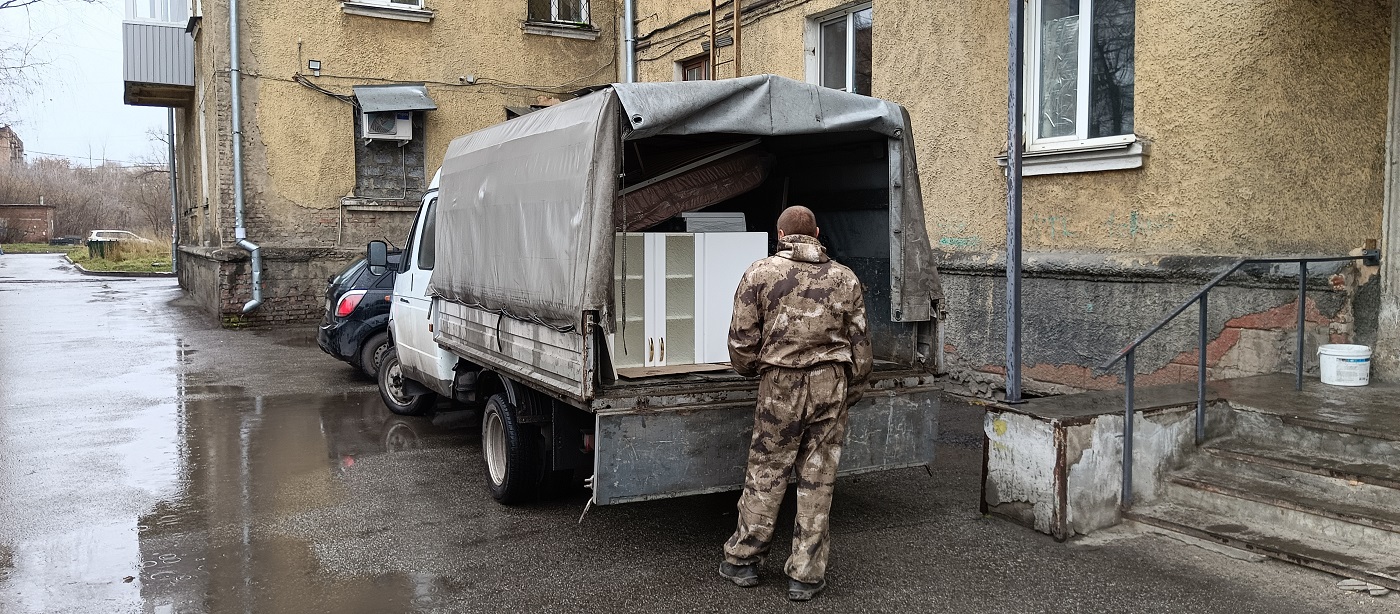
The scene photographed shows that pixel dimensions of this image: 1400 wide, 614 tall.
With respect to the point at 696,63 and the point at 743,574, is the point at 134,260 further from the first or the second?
the point at 743,574

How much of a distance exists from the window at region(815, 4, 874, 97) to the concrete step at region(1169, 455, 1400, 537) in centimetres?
616

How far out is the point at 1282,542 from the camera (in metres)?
4.80

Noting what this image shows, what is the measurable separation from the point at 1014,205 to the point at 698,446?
212 centimetres

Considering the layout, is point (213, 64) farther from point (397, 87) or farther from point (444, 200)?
point (444, 200)

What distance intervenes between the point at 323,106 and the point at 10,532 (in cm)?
1118

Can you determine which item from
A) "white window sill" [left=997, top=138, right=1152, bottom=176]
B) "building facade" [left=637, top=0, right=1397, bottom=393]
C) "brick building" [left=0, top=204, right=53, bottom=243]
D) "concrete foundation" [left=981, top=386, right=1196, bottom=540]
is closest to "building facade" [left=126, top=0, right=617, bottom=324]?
"building facade" [left=637, top=0, right=1397, bottom=393]

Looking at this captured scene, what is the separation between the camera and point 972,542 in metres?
5.20

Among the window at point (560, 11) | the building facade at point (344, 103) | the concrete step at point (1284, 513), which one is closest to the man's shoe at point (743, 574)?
the concrete step at point (1284, 513)

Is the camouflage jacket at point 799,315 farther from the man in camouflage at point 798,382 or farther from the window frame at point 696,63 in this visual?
the window frame at point 696,63

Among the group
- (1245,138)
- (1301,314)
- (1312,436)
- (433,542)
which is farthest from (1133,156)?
(433,542)

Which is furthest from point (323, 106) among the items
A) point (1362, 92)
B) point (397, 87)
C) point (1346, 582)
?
point (1346, 582)

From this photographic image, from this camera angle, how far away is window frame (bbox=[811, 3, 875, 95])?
35.9ft

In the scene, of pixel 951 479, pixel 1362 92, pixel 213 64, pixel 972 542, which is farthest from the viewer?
pixel 213 64

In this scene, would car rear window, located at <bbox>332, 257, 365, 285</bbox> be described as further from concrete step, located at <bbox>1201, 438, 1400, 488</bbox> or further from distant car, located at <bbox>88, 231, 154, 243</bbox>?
distant car, located at <bbox>88, 231, 154, 243</bbox>
